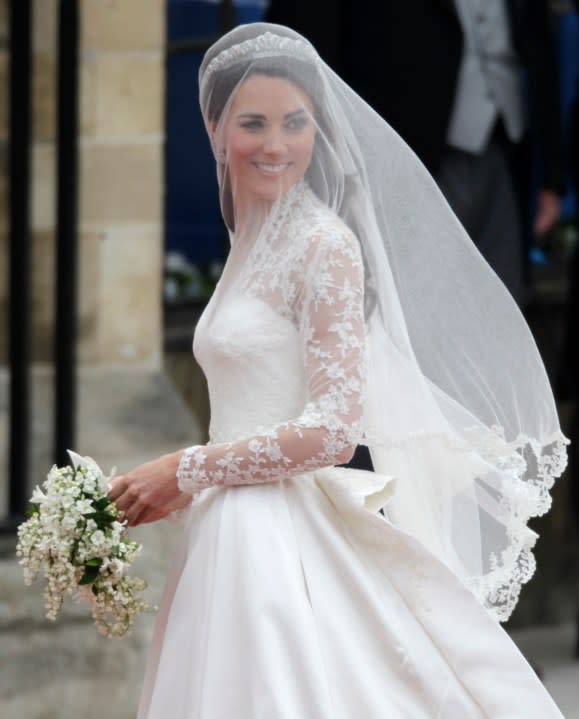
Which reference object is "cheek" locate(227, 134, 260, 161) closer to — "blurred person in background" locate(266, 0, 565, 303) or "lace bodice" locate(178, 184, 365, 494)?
"lace bodice" locate(178, 184, 365, 494)

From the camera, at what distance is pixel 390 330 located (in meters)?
3.67

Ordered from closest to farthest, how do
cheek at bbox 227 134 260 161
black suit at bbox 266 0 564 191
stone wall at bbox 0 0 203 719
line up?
cheek at bbox 227 134 260 161 < stone wall at bbox 0 0 203 719 < black suit at bbox 266 0 564 191

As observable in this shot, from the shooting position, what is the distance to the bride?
3336 millimetres

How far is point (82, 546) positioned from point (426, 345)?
794mm

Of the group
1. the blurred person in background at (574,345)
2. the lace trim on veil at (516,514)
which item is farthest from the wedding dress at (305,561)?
the blurred person in background at (574,345)

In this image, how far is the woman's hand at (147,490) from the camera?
11.2 ft

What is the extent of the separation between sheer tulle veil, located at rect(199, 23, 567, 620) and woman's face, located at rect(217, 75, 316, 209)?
0.02 m

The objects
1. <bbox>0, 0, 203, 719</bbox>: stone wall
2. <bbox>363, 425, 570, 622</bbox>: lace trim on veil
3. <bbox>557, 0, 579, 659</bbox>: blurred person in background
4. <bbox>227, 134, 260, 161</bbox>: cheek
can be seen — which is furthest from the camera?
<bbox>557, 0, 579, 659</bbox>: blurred person in background

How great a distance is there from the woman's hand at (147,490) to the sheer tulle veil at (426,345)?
36 cm

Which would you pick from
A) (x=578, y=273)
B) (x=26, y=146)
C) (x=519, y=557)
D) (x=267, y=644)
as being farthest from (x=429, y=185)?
(x=578, y=273)

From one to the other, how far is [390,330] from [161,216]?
1965 millimetres

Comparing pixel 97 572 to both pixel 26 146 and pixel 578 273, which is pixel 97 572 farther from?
pixel 578 273

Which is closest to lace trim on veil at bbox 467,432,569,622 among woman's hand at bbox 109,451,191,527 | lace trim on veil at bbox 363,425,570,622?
lace trim on veil at bbox 363,425,570,622

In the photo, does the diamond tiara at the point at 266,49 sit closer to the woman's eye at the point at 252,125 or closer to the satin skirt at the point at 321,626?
the woman's eye at the point at 252,125
